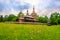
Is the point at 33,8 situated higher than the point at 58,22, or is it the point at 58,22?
the point at 33,8

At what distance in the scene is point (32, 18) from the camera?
147 feet

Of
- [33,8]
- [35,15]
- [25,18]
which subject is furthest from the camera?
[33,8]

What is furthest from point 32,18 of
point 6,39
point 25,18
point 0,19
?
point 6,39

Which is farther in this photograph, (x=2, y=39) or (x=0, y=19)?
(x=0, y=19)

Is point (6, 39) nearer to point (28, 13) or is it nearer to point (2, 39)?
point (2, 39)

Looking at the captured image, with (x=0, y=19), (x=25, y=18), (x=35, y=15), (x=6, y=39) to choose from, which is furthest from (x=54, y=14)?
(x=6, y=39)

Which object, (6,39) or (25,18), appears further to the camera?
(25,18)

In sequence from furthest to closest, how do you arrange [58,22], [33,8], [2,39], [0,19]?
1. [33,8]
2. [0,19]
3. [58,22]
4. [2,39]

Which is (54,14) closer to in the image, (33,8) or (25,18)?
(33,8)

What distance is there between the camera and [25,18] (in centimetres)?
4394

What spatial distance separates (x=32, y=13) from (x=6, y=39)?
42.0 meters

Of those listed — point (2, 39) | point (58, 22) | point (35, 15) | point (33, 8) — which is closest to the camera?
point (2, 39)

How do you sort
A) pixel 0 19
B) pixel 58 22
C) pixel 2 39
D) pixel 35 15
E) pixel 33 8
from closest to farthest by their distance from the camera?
pixel 2 39, pixel 58 22, pixel 0 19, pixel 35 15, pixel 33 8

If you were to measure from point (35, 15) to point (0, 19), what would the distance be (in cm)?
1180
